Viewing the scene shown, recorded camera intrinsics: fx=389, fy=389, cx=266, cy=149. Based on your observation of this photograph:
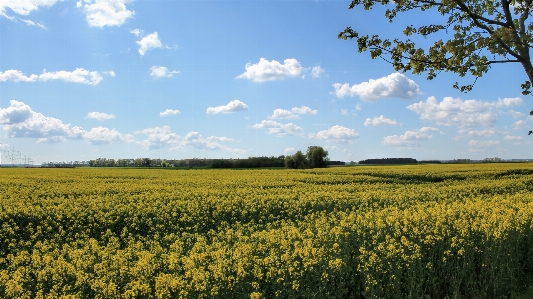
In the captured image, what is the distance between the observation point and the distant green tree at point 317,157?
288 feet

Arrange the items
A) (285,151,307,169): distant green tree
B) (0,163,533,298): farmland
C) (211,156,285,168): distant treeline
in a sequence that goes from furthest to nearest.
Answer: (285,151,307,169): distant green tree → (211,156,285,168): distant treeline → (0,163,533,298): farmland

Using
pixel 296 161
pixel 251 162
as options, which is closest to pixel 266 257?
pixel 251 162

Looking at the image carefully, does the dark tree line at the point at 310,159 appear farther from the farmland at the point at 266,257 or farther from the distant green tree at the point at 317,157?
the farmland at the point at 266,257

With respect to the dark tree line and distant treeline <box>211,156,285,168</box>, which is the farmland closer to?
distant treeline <box>211,156,285,168</box>

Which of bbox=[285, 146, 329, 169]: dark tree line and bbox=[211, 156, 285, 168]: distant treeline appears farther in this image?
bbox=[285, 146, 329, 169]: dark tree line

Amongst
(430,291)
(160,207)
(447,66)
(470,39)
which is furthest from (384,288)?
(160,207)

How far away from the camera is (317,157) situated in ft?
289

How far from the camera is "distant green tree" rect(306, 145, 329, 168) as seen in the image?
87.8 meters

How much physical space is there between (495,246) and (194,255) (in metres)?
6.00

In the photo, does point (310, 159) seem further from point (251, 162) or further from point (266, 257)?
point (266, 257)

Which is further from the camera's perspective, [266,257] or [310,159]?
[310,159]

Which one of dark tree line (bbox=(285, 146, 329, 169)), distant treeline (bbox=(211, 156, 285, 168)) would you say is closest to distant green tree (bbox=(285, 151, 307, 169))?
dark tree line (bbox=(285, 146, 329, 169))

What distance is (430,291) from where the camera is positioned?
713 cm

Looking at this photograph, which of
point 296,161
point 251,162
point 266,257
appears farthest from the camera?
point 296,161
